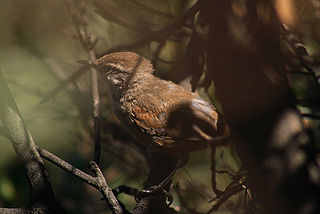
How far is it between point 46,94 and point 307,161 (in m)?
3.23

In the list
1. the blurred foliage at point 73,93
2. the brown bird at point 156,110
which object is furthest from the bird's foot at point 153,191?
the blurred foliage at point 73,93

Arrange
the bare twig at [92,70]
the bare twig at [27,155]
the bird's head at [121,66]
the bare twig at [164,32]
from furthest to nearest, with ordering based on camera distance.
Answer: the bird's head at [121,66] < the bare twig at [164,32] < the bare twig at [92,70] < the bare twig at [27,155]

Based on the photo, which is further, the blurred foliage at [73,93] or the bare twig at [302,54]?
the blurred foliage at [73,93]

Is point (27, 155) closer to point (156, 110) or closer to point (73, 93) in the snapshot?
point (156, 110)

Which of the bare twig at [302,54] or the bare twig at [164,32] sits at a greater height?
the bare twig at [302,54]

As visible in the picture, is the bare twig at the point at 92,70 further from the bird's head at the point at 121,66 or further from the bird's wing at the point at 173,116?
the bird's wing at the point at 173,116

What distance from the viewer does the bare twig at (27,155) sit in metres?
2.60

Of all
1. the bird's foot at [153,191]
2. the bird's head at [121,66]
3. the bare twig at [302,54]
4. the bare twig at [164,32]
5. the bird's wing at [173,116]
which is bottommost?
the bird's foot at [153,191]

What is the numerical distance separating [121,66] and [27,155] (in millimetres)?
1590

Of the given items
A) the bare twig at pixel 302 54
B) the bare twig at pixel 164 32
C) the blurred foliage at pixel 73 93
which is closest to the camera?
the bare twig at pixel 302 54

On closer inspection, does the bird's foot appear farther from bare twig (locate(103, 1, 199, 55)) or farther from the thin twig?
bare twig (locate(103, 1, 199, 55))

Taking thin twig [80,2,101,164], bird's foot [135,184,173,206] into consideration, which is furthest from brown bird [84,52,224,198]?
bird's foot [135,184,173,206]

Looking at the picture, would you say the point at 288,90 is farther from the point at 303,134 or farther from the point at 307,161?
the point at 307,161

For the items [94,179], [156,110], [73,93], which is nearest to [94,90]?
[156,110]
